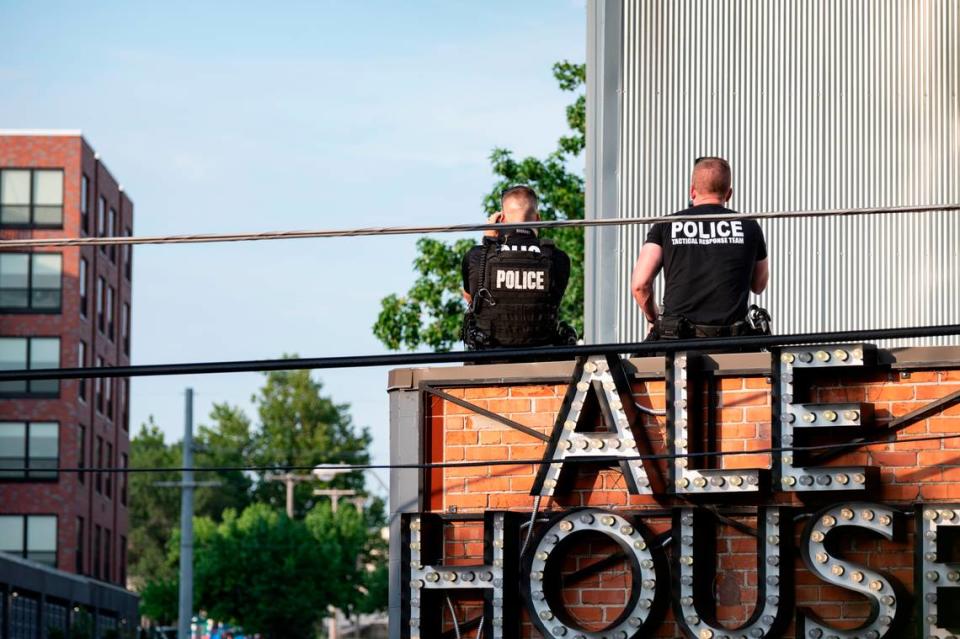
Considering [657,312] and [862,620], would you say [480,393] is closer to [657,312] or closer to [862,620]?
[657,312]

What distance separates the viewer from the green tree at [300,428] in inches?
4326

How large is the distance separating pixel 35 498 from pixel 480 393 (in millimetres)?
59328

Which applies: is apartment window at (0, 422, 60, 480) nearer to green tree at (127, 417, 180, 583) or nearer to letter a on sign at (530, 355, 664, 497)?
green tree at (127, 417, 180, 583)

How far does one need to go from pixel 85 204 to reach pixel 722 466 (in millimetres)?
62626

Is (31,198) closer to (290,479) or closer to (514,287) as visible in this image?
(290,479)

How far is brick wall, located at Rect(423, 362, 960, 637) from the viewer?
8242 mm

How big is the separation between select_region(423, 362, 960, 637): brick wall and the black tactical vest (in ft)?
0.91

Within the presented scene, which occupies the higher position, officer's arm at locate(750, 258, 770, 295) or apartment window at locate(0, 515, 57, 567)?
officer's arm at locate(750, 258, 770, 295)

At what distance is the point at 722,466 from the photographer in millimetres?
8492

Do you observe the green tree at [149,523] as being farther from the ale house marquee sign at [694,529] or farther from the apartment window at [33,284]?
the ale house marquee sign at [694,529]

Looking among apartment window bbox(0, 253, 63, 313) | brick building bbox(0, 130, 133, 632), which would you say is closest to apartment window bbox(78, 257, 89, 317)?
brick building bbox(0, 130, 133, 632)

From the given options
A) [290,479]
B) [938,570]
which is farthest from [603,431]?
[290,479]

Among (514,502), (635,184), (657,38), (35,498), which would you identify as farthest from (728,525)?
(35,498)

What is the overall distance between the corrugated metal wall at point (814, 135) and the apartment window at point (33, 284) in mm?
58013
